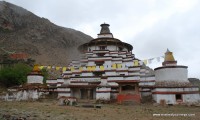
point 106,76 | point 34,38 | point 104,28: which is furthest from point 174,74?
point 34,38

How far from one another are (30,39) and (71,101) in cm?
5438

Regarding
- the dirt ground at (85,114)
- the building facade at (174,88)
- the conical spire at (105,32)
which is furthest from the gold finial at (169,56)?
the conical spire at (105,32)

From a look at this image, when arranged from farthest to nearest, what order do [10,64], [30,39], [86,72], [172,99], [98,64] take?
[30,39]
[10,64]
[98,64]
[86,72]
[172,99]

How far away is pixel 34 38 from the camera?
75.1m

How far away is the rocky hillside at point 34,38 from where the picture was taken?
6586 cm

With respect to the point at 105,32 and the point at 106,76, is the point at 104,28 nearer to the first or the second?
the point at 105,32

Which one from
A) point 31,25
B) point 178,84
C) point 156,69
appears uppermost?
point 31,25

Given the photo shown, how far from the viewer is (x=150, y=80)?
28188mm

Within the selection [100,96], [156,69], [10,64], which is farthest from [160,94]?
[10,64]

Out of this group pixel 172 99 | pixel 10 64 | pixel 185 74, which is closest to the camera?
pixel 172 99

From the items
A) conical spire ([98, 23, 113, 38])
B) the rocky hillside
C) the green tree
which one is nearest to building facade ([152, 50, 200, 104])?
conical spire ([98, 23, 113, 38])

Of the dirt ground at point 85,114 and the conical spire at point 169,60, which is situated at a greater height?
the conical spire at point 169,60

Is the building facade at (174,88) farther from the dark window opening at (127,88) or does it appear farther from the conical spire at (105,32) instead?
the conical spire at (105,32)

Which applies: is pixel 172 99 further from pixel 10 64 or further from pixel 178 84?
pixel 10 64
